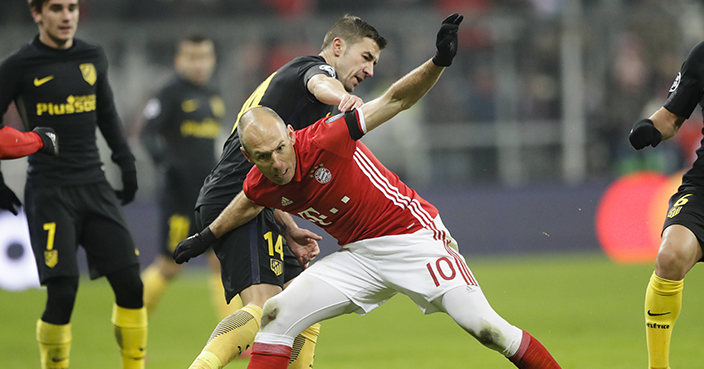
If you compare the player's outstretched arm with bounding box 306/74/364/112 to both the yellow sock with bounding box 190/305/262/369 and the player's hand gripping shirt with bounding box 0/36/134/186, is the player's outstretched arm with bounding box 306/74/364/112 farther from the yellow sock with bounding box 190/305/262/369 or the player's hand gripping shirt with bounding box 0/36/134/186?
the player's hand gripping shirt with bounding box 0/36/134/186

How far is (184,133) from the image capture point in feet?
27.6

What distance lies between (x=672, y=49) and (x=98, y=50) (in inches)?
401

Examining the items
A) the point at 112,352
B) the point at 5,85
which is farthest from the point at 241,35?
the point at 5,85

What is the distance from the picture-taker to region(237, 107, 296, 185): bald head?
155 inches

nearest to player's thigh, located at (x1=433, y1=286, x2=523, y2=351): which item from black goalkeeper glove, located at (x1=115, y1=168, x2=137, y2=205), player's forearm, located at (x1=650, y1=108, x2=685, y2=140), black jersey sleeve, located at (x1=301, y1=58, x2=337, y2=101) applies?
black jersey sleeve, located at (x1=301, y1=58, x2=337, y2=101)

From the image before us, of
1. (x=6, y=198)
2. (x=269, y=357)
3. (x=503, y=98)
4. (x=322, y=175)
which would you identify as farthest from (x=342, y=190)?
(x=503, y=98)

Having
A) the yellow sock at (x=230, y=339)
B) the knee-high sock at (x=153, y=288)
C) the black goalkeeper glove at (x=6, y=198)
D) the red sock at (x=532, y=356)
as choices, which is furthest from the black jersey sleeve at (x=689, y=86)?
the knee-high sock at (x=153, y=288)

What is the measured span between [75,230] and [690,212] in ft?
12.2

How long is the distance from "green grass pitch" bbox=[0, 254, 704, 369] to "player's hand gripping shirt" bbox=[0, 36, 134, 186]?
184cm

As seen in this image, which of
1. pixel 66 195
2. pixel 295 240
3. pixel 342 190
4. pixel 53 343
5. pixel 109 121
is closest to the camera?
pixel 342 190

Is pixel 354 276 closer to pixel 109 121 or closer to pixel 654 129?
pixel 654 129

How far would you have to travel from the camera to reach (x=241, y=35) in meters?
13.1

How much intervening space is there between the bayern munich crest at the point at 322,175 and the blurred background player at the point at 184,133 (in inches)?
168

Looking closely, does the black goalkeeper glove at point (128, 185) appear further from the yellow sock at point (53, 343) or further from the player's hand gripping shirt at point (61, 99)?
the yellow sock at point (53, 343)
